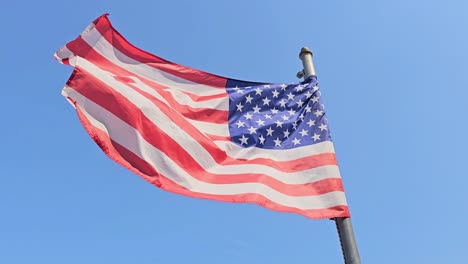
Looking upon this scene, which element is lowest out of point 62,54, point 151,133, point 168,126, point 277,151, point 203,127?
point 277,151

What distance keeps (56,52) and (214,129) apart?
291cm

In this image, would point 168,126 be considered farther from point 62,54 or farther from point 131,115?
point 62,54

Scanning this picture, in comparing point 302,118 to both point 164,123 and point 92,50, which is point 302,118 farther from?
point 92,50

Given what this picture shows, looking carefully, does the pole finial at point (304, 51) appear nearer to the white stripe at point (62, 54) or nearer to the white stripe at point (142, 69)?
the white stripe at point (142, 69)

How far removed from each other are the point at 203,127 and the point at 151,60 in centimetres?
174

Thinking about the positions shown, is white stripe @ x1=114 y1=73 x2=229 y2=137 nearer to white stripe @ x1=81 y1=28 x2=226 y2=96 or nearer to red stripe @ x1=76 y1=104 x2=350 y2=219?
white stripe @ x1=81 y1=28 x2=226 y2=96

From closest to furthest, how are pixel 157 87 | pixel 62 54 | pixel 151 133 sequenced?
1. pixel 151 133
2. pixel 62 54
3. pixel 157 87

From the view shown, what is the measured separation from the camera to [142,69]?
384 inches

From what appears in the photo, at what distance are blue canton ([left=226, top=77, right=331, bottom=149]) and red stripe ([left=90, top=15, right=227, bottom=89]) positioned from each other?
1.19 ft

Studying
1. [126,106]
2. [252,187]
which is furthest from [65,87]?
[252,187]

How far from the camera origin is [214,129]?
9.07 metres

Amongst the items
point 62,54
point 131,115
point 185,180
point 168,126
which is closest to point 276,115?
point 168,126

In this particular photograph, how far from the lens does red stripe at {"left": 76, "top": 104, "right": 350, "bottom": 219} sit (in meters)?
7.62

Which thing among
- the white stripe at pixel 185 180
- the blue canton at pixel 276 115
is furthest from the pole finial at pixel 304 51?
the white stripe at pixel 185 180
